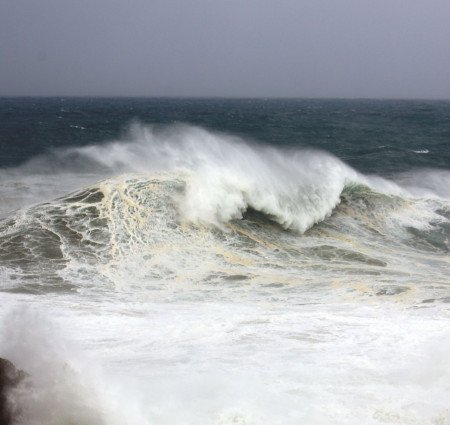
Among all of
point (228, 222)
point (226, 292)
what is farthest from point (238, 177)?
point (226, 292)

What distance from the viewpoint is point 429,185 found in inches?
807

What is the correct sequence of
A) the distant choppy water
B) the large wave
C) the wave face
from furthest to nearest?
the large wave → the wave face → the distant choppy water

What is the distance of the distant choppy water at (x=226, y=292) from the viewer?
5.11 m

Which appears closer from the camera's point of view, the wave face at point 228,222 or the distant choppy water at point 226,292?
the distant choppy water at point 226,292

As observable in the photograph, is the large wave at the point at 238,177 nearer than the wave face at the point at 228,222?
No

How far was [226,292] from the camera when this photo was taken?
29.9 feet

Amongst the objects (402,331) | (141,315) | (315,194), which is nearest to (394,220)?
(315,194)

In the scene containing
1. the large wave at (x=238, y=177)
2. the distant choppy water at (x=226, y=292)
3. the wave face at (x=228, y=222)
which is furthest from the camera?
the large wave at (x=238, y=177)

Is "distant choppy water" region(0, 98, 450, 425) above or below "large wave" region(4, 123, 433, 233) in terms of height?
below

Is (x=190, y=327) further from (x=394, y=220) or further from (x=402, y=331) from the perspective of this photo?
(x=394, y=220)

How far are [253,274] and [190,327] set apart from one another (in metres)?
3.12

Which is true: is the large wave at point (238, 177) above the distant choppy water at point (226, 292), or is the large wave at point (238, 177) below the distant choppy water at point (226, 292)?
above

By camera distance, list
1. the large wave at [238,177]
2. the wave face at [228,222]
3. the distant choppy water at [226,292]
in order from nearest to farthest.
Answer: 1. the distant choppy water at [226,292]
2. the wave face at [228,222]
3. the large wave at [238,177]

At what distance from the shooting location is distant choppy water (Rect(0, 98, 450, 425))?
511 centimetres
